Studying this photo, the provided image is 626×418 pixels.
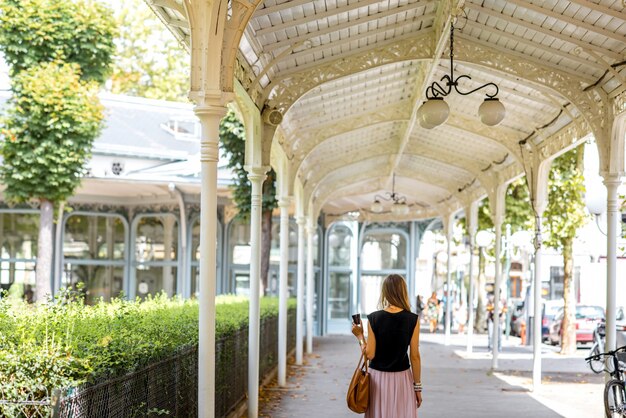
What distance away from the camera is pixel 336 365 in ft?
66.4

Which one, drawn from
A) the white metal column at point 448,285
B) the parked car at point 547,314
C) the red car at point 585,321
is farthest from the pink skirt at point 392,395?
the parked car at point 547,314

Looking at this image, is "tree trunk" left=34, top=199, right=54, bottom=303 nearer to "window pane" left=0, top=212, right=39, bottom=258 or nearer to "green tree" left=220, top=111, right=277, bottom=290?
"green tree" left=220, top=111, right=277, bottom=290

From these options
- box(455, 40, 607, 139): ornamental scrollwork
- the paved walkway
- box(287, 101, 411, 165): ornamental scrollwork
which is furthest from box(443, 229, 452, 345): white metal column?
box(455, 40, 607, 139): ornamental scrollwork

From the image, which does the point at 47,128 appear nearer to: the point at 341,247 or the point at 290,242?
the point at 290,242

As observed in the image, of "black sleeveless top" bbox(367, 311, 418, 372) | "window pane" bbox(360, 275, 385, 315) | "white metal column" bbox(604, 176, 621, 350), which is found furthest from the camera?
"window pane" bbox(360, 275, 385, 315)

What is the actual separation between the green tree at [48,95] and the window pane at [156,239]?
8637mm

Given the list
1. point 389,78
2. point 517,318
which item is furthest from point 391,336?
point 517,318

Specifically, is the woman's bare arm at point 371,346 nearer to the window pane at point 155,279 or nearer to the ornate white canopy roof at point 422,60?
the ornate white canopy roof at point 422,60

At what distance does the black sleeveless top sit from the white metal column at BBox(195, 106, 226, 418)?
5.17 ft

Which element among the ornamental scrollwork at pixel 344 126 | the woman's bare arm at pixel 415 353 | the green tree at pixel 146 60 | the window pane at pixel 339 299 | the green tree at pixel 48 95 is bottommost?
the window pane at pixel 339 299

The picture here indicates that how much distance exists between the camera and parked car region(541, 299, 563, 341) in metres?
29.3

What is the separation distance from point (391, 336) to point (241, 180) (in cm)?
1745

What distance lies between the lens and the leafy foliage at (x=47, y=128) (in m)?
24.0

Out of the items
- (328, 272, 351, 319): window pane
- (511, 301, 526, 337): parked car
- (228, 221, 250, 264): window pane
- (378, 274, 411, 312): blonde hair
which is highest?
(228, 221, 250, 264): window pane
